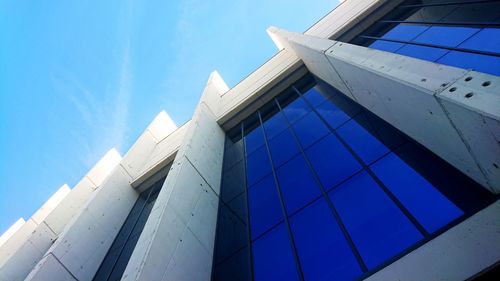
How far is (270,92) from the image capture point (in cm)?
1526

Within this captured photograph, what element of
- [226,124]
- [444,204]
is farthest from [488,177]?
[226,124]

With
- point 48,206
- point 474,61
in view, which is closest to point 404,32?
point 474,61

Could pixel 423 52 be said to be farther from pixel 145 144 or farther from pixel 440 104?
pixel 145 144

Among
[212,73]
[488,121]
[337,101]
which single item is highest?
[212,73]

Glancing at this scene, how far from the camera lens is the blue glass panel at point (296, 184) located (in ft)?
25.8

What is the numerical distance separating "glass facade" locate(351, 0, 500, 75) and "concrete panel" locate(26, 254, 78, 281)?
11352 mm

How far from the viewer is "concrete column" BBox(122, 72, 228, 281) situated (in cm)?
644

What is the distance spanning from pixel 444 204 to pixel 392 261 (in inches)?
46.7

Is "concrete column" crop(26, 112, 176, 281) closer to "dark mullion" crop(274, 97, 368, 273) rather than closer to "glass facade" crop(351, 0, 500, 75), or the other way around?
"dark mullion" crop(274, 97, 368, 273)

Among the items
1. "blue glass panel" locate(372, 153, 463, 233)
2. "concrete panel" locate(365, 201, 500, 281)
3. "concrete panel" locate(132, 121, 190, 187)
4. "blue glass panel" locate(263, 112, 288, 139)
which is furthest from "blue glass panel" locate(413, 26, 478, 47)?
"concrete panel" locate(132, 121, 190, 187)

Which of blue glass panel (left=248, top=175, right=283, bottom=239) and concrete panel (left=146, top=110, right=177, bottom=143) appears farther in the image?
concrete panel (left=146, top=110, right=177, bottom=143)

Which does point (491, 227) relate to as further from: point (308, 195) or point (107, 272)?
point (107, 272)

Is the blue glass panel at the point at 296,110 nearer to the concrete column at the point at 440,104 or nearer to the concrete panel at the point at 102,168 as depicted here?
the concrete column at the point at 440,104

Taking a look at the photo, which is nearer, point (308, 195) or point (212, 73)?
point (308, 195)
